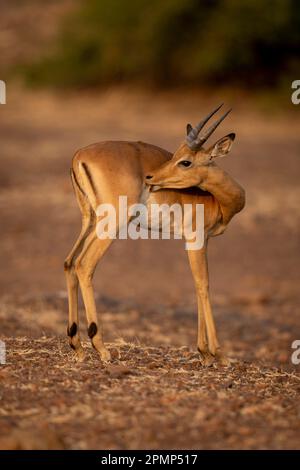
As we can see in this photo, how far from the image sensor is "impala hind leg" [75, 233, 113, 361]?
21.3ft

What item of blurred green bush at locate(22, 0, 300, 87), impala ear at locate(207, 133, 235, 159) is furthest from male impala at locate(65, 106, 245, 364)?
blurred green bush at locate(22, 0, 300, 87)

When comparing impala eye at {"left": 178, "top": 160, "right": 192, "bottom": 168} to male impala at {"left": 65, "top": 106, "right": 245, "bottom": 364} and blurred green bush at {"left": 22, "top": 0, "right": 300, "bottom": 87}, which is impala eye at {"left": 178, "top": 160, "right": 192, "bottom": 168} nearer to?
male impala at {"left": 65, "top": 106, "right": 245, "bottom": 364}

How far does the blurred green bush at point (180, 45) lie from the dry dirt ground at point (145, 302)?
137 centimetres

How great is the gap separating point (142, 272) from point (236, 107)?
1502 centimetres

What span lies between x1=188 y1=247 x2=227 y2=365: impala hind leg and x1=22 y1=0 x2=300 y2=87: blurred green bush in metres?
23.3

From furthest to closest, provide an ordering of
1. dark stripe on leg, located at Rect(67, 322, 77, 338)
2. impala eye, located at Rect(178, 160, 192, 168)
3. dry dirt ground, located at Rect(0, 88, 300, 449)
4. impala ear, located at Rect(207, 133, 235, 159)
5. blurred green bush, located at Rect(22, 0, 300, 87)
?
blurred green bush, located at Rect(22, 0, 300, 87) → impala ear, located at Rect(207, 133, 235, 159) → impala eye, located at Rect(178, 160, 192, 168) → dark stripe on leg, located at Rect(67, 322, 77, 338) → dry dirt ground, located at Rect(0, 88, 300, 449)

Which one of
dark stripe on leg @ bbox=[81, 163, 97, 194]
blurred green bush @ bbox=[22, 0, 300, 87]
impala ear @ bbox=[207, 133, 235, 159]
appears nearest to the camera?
dark stripe on leg @ bbox=[81, 163, 97, 194]

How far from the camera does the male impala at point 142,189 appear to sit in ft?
21.4

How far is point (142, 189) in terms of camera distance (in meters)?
6.65

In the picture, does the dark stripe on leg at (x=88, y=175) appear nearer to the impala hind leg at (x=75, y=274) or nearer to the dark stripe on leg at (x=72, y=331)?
the impala hind leg at (x=75, y=274)

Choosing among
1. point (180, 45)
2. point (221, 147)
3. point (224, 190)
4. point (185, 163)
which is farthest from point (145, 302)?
point (180, 45)

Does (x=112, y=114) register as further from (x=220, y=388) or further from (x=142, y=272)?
(x=220, y=388)

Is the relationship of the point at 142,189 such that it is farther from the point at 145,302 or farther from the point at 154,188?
the point at 145,302
